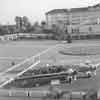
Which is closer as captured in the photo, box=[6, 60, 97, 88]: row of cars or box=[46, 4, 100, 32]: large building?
box=[6, 60, 97, 88]: row of cars

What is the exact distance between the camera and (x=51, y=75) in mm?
3447

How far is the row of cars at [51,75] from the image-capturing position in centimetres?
317

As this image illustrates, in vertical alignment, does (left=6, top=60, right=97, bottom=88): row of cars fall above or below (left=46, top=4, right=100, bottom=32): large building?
below

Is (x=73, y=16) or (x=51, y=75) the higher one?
(x=73, y=16)

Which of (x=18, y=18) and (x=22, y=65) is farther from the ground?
(x=18, y=18)

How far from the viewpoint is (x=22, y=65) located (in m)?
4.45

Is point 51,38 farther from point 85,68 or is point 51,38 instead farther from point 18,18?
point 85,68

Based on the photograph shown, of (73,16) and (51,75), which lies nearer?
(51,75)

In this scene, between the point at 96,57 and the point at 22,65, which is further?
the point at 96,57

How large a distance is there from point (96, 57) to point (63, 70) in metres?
1.48

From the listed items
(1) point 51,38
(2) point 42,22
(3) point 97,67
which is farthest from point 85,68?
(2) point 42,22

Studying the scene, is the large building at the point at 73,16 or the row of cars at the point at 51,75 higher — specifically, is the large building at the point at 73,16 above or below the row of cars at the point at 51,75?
above

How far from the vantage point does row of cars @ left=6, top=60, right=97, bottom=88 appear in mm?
3174

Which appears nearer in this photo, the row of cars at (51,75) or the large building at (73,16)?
the row of cars at (51,75)
